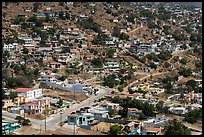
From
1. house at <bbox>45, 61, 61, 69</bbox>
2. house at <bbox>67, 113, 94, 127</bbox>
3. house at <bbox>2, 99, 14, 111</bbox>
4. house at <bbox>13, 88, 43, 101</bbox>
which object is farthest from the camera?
house at <bbox>45, 61, 61, 69</bbox>

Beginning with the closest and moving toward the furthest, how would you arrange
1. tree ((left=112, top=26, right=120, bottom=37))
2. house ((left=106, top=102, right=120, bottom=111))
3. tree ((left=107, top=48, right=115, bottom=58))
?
house ((left=106, top=102, right=120, bottom=111)), tree ((left=107, top=48, right=115, bottom=58)), tree ((left=112, top=26, right=120, bottom=37))

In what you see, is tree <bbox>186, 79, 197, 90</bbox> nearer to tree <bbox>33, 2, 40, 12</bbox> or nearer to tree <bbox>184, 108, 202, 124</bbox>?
tree <bbox>184, 108, 202, 124</bbox>

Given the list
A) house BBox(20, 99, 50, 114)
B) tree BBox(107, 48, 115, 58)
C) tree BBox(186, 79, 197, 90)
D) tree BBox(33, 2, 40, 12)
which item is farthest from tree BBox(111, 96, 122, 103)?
tree BBox(33, 2, 40, 12)

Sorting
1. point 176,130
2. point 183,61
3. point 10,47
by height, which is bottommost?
point 183,61

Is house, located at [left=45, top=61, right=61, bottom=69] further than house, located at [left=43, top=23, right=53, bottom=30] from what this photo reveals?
No

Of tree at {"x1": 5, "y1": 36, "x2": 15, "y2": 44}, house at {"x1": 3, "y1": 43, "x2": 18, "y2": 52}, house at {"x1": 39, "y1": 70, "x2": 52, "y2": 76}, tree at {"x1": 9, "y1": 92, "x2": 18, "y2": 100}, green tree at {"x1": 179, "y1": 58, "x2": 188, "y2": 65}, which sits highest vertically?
tree at {"x1": 5, "y1": 36, "x2": 15, "y2": 44}

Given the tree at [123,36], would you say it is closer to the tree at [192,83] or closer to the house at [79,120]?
the tree at [192,83]

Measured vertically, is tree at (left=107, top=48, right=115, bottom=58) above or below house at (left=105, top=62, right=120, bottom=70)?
above

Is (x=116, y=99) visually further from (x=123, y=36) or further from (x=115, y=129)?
(x=123, y=36)

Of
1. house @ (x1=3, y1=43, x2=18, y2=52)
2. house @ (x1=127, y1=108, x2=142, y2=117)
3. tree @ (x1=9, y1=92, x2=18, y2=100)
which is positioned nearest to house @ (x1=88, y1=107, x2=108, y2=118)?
house @ (x1=127, y1=108, x2=142, y2=117)

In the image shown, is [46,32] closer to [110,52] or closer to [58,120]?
[110,52]

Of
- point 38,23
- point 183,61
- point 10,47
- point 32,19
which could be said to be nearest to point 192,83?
point 183,61
